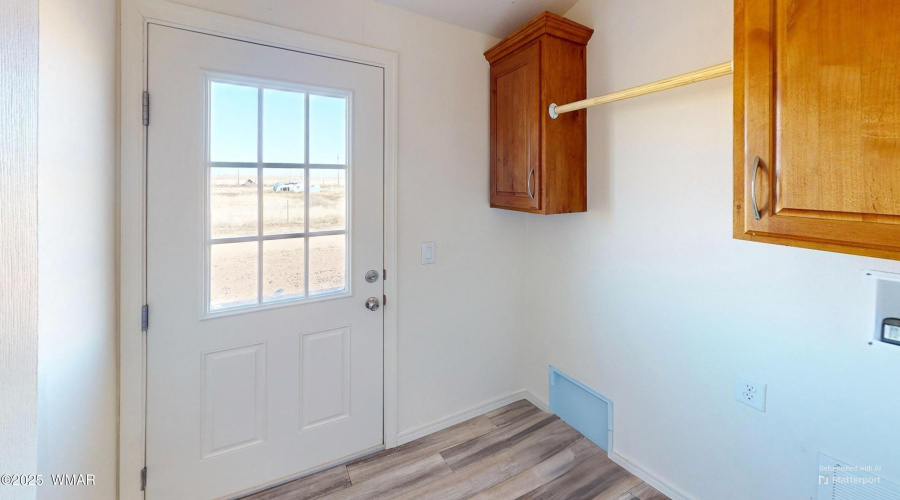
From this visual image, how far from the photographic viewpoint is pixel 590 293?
1.91 m

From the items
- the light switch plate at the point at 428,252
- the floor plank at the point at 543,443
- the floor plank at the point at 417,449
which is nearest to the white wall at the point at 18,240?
the floor plank at the point at 417,449

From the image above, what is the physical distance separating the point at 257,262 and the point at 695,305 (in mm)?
1864

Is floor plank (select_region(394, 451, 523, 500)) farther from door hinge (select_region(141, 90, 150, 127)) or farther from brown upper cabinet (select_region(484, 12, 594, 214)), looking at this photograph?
door hinge (select_region(141, 90, 150, 127))

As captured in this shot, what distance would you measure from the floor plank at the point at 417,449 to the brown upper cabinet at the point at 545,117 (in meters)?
1.29

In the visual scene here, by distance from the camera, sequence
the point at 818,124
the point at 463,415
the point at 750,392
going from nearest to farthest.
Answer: the point at 818,124
the point at 750,392
the point at 463,415

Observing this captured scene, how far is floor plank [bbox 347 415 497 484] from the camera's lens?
1748 millimetres

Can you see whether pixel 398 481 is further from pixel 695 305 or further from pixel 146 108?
pixel 146 108

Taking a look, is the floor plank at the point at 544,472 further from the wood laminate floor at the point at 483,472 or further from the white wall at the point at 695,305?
the white wall at the point at 695,305

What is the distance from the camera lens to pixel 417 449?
1.91 m

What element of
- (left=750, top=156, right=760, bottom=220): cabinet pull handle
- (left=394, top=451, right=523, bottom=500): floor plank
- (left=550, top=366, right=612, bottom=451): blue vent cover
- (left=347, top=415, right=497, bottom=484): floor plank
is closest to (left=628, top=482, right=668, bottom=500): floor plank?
(left=550, top=366, right=612, bottom=451): blue vent cover

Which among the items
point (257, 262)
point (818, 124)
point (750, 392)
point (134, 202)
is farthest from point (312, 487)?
point (818, 124)

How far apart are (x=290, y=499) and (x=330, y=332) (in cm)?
72

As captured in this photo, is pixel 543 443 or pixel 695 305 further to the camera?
pixel 543 443

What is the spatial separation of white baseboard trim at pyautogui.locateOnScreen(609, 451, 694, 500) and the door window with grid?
162cm
